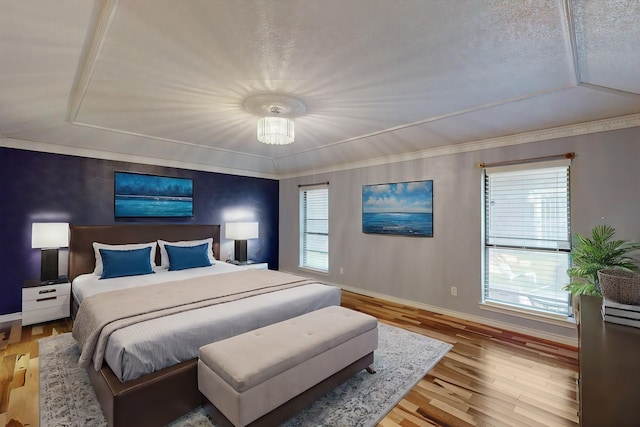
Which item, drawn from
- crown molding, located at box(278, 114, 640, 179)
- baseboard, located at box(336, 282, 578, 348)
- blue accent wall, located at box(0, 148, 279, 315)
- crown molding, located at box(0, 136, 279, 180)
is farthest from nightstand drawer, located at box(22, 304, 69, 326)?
crown molding, located at box(278, 114, 640, 179)

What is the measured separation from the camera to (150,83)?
8.02 feet

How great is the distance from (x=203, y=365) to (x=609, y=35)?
10.7 feet

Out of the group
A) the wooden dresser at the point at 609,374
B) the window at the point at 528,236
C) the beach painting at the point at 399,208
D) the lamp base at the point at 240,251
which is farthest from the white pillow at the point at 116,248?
the window at the point at 528,236

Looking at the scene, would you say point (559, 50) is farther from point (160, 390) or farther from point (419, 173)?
point (160, 390)

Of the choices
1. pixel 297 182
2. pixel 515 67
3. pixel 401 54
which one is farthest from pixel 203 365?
pixel 297 182

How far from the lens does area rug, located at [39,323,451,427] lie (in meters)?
1.97

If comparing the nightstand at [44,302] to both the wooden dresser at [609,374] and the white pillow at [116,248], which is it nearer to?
the white pillow at [116,248]

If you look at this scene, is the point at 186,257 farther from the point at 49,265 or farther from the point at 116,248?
the point at 49,265

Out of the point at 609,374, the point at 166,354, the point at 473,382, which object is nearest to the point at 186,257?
the point at 166,354

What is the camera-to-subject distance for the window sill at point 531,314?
3.16m

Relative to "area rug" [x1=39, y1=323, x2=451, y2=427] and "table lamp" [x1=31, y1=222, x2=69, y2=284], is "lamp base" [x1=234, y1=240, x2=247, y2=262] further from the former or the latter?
"area rug" [x1=39, y1=323, x2=451, y2=427]

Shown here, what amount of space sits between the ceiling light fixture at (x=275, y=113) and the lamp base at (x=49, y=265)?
316 centimetres

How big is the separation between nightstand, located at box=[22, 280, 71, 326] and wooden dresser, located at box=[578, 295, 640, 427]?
15.9 feet

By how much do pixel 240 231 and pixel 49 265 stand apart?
256 cm
